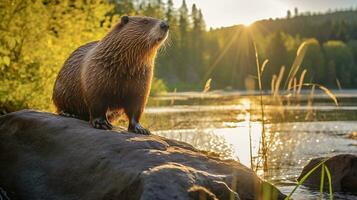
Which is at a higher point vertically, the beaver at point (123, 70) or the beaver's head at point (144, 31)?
the beaver's head at point (144, 31)

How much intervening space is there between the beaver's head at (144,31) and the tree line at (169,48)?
1.20ft

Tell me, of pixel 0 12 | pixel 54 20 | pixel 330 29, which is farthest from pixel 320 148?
pixel 330 29

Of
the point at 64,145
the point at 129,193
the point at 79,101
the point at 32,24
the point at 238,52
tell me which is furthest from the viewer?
the point at 238,52

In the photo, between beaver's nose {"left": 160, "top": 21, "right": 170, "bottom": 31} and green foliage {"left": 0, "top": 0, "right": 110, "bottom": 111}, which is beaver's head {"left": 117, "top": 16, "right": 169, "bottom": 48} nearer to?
beaver's nose {"left": 160, "top": 21, "right": 170, "bottom": 31}

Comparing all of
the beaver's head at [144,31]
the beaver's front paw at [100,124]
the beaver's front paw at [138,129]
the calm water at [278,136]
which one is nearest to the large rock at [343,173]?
the calm water at [278,136]

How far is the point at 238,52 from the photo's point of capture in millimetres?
117125

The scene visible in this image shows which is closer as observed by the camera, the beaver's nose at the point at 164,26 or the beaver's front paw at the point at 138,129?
the beaver's nose at the point at 164,26

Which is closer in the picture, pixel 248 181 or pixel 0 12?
pixel 248 181

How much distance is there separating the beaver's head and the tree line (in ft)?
1.20

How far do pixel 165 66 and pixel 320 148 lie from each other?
90904 mm

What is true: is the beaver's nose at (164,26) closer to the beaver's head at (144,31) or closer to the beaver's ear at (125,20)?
the beaver's head at (144,31)

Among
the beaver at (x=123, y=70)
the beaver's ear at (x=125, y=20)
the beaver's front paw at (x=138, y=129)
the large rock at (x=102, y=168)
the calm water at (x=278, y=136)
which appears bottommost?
the calm water at (x=278, y=136)

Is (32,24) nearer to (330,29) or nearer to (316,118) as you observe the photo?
(316,118)

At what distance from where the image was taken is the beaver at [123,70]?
6508mm
